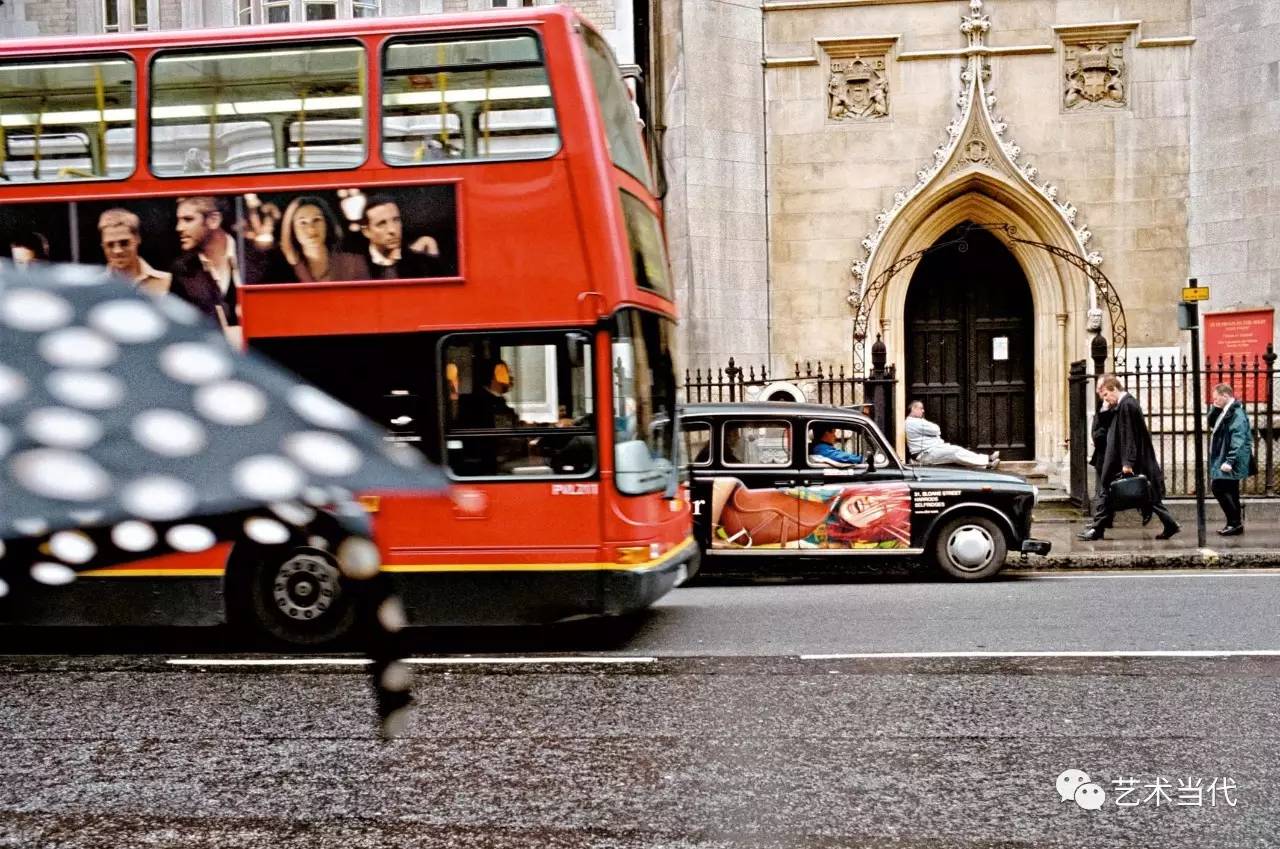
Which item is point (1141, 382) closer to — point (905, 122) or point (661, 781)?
point (905, 122)

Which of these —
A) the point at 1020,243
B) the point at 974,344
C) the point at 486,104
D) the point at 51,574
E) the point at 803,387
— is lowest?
the point at 803,387

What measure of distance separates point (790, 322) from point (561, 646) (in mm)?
11770

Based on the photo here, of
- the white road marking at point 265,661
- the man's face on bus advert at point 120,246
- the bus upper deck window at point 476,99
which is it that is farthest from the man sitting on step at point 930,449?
the man's face on bus advert at point 120,246

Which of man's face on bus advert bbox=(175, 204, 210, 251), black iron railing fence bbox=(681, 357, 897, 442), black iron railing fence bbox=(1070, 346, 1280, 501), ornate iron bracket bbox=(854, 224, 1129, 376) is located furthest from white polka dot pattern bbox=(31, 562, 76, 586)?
ornate iron bracket bbox=(854, 224, 1129, 376)

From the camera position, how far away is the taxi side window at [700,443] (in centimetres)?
1118

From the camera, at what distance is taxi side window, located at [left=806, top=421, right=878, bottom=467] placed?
11234 millimetres

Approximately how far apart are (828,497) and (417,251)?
9234 mm

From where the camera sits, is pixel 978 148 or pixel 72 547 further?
pixel 978 148

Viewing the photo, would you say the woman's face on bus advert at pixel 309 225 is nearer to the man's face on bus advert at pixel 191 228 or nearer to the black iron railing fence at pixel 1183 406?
the man's face on bus advert at pixel 191 228

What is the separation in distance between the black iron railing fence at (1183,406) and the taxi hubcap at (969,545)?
471 cm

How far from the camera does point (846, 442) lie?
37.0 ft

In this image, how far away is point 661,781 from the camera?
5160 mm

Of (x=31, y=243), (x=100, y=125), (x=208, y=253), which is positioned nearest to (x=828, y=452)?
(x=100, y=125)

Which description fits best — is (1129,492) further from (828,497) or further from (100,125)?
(100,125)
